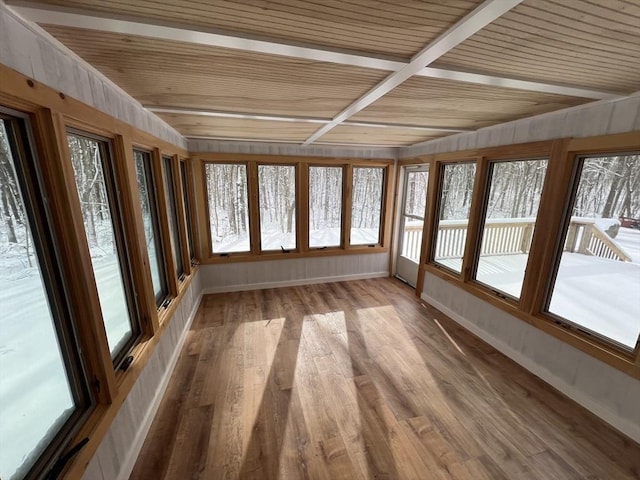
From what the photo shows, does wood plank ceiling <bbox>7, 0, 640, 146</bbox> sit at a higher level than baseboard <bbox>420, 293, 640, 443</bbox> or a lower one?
higher

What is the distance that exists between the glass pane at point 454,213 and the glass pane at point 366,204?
112 centimetres

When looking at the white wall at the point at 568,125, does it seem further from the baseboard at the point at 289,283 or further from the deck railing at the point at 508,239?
the baseboard at the point at 289,283

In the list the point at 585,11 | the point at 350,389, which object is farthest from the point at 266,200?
the point at 585,11

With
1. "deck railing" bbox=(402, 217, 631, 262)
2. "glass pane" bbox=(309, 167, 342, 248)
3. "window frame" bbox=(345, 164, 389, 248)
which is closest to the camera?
"deck railing" bbox=(402, 217, 631, 262)

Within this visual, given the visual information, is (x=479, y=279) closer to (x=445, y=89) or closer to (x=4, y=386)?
(x=445, y=89)

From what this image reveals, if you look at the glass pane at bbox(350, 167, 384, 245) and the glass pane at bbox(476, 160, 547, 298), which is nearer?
the glass pane at bbox(476, 160, 547, 298)

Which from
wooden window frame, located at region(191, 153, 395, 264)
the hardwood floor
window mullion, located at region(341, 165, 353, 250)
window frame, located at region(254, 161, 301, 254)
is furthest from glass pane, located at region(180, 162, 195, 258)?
window mullion, located at region(341, 165, 353, 250)

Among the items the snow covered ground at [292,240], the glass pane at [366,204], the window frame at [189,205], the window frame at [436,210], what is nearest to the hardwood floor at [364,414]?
A: the window frame at [436,210]

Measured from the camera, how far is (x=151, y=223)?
7.52ft

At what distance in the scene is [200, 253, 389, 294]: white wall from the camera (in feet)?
13.0

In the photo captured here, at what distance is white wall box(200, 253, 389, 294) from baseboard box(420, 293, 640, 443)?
5.44 feet

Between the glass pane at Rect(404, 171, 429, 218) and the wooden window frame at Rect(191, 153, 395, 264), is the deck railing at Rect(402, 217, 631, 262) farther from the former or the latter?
the wooden window frame at Rect(191, 153, 395, 264)

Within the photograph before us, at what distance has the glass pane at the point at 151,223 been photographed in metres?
2.13

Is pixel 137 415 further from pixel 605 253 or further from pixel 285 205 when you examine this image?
pixel 605 253
